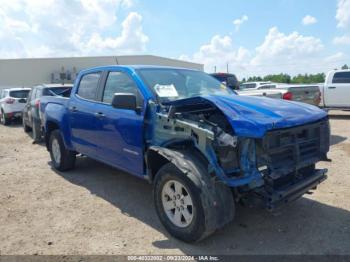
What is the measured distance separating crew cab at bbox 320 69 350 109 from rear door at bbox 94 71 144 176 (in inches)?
459

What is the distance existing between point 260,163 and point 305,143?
886 mm

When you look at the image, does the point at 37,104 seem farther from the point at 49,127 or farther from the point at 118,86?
the point at 118,86

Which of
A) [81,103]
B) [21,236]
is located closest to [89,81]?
[81,103]

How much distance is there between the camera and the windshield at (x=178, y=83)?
4691 millimetres

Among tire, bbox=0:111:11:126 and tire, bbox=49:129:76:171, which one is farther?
tire, bbox=0:111:11:126

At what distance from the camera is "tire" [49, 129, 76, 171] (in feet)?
22.7

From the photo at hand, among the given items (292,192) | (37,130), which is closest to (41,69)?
(37,130)

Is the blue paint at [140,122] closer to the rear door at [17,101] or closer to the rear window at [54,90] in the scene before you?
the rear window at [54,90]

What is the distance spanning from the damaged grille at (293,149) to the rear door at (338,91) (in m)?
10.9

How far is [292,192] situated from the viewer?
3.85 metres

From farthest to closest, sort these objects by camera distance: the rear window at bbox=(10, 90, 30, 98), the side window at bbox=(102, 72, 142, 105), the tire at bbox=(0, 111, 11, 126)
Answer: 1. the tire at bbox=(0, 111, 11, 126)
2. the rear window at bbox=(10, 90, 30, 98)
3. the side window at bbox=(102, 72, 142, 105)

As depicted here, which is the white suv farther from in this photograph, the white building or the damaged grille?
the white building

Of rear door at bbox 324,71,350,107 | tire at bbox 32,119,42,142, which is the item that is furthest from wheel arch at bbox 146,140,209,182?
rear door at bbox 324,71,350,107

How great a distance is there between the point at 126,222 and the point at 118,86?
6.31ft
